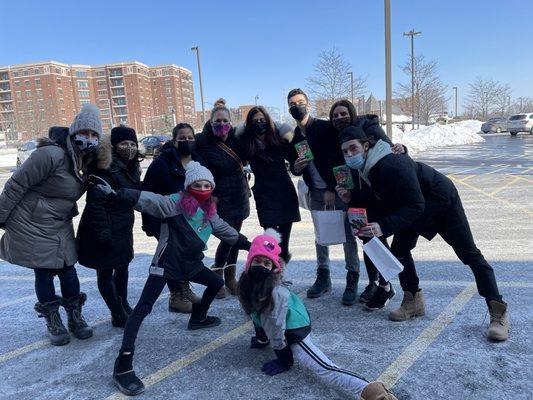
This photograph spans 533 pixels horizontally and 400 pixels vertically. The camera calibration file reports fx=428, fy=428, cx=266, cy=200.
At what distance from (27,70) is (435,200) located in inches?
5222

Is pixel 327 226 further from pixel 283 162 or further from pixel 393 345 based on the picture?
pixel 393 345

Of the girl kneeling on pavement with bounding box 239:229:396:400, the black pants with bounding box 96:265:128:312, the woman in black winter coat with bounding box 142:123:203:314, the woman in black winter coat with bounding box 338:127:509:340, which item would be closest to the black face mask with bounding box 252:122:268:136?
the woman in black winter coat with bounding box 142:123:203:314

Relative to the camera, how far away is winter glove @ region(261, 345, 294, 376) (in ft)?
9.82

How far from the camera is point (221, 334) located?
12.2 ft

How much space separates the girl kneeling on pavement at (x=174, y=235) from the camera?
9.74 feet

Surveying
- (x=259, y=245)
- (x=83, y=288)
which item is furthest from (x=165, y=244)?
(x=83, y=288)

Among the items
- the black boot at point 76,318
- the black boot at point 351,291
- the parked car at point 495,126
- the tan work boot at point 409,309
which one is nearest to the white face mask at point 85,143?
the black boot at point 76,318

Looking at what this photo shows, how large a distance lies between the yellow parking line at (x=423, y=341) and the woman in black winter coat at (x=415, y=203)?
42cm

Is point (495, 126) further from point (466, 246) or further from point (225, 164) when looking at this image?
point (225, 164)

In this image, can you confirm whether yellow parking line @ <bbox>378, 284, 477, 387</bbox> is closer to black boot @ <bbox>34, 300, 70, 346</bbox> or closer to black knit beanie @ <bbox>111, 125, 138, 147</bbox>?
black boot @ <bbox>34, 300, 70, 346</bbox>

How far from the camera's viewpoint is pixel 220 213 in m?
4.20

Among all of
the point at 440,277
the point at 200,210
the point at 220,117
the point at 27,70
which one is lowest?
the point at 440,277

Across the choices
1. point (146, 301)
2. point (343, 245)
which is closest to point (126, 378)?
point (146, 301)

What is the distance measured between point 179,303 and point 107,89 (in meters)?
131
